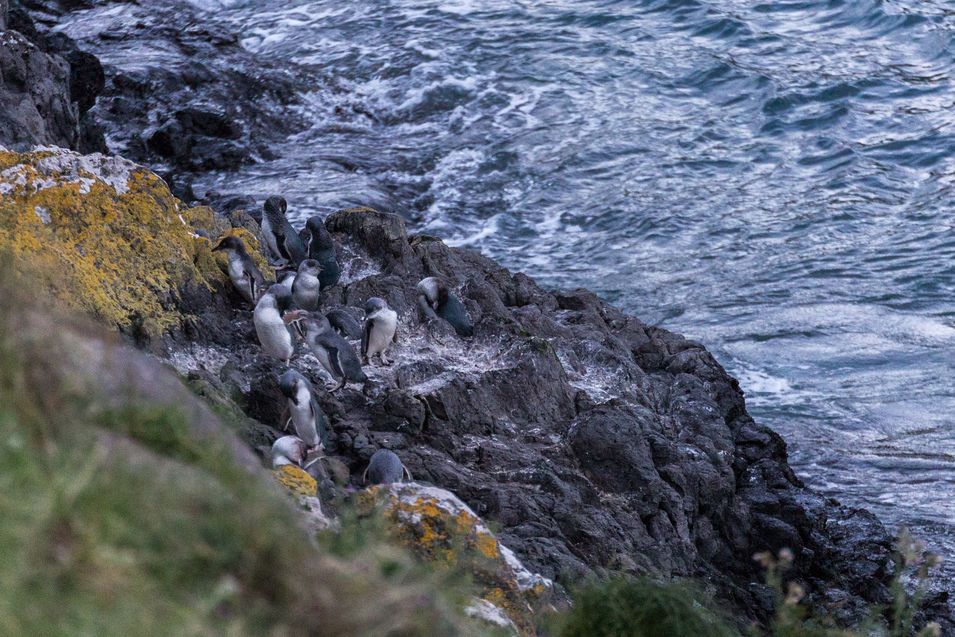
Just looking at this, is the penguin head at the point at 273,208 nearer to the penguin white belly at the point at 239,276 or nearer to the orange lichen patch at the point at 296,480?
the penguin white belly at the point at 239,276

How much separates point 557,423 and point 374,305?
4.75 feet

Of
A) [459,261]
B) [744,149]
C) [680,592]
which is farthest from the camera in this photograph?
[744,149]

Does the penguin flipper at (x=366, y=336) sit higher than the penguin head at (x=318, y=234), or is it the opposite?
the penguin head at (x=318, y=234)

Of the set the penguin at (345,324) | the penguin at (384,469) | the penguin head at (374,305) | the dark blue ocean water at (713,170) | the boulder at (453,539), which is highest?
the boulder at (453,539)

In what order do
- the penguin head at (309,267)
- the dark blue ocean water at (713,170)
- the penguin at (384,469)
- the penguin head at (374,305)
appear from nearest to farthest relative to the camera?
the penguin at (384,469)
the penguin head at (374,305)
the penguin head at (309,267)
the dark blue ocean water at (713,170)

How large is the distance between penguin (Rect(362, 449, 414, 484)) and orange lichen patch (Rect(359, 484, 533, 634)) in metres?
1.36

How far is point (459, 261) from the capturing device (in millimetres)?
9961

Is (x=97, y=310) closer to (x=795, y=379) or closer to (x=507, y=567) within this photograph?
(x=507, y=567)

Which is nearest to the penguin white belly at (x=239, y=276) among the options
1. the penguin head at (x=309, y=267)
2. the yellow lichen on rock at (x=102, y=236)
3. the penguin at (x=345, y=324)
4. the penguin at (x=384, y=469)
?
the yellow lichen on rock at (x=102, y=236)

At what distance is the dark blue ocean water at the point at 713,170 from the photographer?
11945 millimetres

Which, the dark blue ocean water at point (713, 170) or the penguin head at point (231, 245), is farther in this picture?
the dark blue ocean water at point (713, 170)

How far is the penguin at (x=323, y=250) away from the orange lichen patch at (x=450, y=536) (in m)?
4.25

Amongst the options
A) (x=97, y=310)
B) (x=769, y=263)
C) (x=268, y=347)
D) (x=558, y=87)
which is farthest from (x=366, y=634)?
(x=558, y=87)

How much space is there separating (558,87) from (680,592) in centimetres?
1586
